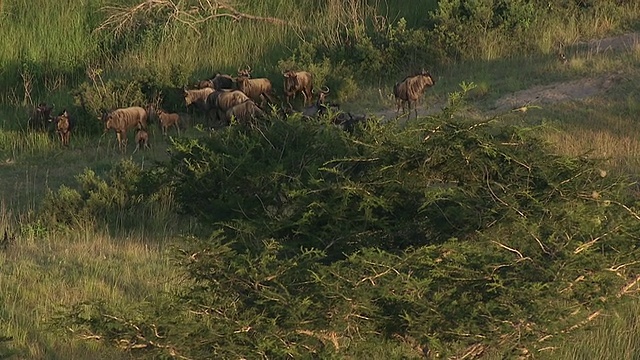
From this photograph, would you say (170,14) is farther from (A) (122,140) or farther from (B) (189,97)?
(A) (122,140)

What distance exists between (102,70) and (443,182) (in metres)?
13.3

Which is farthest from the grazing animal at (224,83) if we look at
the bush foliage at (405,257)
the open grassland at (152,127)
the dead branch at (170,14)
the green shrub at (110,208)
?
the bush foliage at (405,257)

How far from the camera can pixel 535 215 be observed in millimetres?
5863

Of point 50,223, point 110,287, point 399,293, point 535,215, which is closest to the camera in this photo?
point 399,293

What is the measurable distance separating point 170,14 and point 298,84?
359 centimetres

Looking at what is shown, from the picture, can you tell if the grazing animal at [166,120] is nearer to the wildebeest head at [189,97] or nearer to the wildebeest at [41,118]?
the wildebeest head at [189,97]

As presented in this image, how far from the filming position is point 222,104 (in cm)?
1572

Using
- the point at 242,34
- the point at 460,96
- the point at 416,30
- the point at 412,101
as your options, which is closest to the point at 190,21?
the point at 242,34

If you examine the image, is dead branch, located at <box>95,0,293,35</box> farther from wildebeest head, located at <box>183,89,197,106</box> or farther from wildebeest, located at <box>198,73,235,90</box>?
wildebeest head, located at <box>183,89,197,106</box>

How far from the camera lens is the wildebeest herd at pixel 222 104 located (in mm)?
15609

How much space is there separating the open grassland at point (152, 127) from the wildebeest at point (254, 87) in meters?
0.93

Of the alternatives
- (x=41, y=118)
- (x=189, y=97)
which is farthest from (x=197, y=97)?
(x=41, y=118)

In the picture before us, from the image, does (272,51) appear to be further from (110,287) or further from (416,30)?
(110,287)

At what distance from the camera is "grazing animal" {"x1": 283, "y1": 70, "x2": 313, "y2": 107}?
55.1 feet
